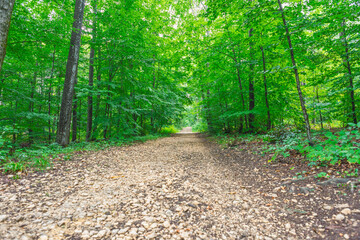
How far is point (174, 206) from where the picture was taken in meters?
2.75

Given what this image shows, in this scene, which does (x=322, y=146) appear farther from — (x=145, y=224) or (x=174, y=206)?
(x=145, y=224)

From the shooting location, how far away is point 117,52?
938 centimetres

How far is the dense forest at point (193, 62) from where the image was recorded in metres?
4.89

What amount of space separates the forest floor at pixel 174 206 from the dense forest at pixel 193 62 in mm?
1833

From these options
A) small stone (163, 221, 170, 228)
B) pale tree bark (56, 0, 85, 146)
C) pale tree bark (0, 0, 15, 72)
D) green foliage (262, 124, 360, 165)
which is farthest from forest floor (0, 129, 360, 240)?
pale tree bark (56, 0, 85, 146)

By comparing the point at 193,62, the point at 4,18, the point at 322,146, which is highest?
the point at 193,62

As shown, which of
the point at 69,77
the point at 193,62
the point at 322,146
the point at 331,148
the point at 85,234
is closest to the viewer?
the point at 85,234

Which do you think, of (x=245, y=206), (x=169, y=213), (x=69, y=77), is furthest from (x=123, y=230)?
(x=69, y=77)

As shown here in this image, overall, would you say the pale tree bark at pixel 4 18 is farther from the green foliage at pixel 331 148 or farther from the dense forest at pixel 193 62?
the green foliage at pixel 331 148

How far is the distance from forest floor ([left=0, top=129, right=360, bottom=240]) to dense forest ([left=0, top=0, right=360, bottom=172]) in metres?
1.83

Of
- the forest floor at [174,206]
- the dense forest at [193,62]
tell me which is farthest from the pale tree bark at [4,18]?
the forest floor at [174,206]

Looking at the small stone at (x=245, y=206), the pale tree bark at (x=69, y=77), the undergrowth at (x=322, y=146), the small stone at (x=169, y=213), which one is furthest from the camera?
the pale tree bark at (x=69, y=77)

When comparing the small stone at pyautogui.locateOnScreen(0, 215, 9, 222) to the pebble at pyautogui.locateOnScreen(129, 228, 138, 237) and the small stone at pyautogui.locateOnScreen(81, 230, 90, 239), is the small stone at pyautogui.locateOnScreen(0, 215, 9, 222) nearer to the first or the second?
the small stone at pyautogui.locateOnScreen(81, 230, 90, 239)

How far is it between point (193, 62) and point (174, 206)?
9.32 metres
